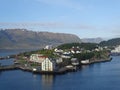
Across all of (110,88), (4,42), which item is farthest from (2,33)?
(110,88)

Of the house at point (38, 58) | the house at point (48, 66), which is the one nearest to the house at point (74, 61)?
the house at point (38, 58)

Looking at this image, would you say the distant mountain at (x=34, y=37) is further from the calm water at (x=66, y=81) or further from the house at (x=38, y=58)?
the calm water at (x=66, y=81)

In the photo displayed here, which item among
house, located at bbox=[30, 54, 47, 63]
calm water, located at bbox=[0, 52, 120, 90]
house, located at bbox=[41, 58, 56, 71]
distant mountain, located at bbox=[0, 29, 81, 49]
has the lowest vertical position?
calm water, located at bbox=[0, 52, 120, 90]

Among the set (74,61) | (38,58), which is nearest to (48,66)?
(74,61)

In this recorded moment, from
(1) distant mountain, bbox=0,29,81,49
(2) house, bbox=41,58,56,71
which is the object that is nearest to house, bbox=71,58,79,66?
(2) house, bbox=41,58,56,71

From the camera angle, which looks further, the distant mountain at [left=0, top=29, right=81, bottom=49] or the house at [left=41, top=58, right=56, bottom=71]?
the distant mountain at [left=0, top=29, right=81, bottom=49]

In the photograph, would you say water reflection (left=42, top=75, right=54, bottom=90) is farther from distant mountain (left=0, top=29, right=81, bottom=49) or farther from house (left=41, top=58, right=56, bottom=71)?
distant mountain (left=0, top=29, right=81, bottom=49)

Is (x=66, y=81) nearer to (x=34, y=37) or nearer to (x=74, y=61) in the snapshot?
(x=74, y=61)

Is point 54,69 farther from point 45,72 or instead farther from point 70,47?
point 70,47
